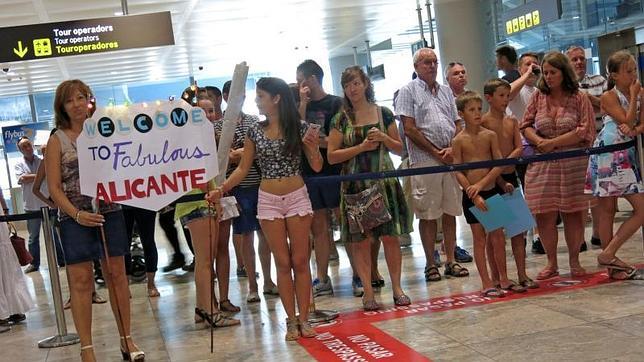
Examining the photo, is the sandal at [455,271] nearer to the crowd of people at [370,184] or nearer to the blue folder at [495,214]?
the crowd of people at [370,184]

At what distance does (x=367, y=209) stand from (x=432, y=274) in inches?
45.2

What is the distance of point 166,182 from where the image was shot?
4.70 meters

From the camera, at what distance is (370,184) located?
5461 mm

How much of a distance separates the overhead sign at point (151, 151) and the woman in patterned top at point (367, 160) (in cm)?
103

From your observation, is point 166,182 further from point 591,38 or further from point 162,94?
point 162,94

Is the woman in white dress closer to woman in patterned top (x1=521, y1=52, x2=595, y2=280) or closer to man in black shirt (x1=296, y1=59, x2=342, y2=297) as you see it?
man in black shirt (x1=296, y1=59, x2=342, y2=297)

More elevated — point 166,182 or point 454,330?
point 166,182

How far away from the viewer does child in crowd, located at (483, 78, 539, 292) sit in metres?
5.56

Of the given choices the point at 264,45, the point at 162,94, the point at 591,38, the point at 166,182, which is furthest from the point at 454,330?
the point at 162,94

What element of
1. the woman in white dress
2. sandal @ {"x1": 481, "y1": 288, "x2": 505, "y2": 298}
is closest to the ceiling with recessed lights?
the woman in white dress

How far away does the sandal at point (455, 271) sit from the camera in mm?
6309

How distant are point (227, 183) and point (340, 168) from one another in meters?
1.30

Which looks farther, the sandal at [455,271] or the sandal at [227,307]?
the sandal at [455,271]

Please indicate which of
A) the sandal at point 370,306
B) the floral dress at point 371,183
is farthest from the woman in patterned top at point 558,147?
the sandal at point 370,306
